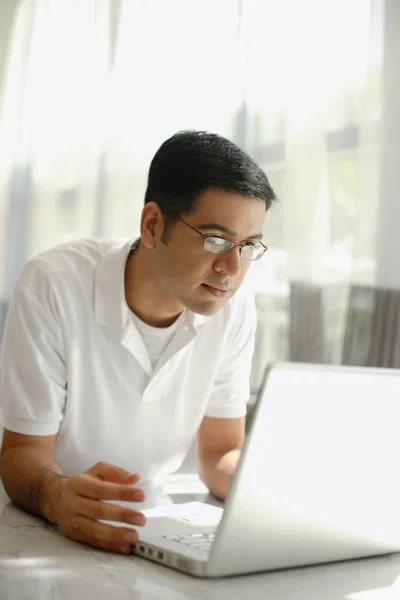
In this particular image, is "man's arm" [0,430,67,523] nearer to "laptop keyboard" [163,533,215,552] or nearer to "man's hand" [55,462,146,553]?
"man's hand" [55,462,146,553]

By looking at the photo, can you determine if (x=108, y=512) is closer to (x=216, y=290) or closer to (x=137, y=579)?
(x=137, y=579)

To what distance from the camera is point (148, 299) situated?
1.67m

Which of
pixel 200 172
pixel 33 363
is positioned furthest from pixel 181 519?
pixel 200 172

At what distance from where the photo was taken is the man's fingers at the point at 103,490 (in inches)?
40.6

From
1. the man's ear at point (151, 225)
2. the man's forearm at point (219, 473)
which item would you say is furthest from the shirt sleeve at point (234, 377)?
the man's ear at point (151, 225)

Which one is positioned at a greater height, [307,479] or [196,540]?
[307,479]

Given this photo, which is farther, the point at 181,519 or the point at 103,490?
the point at 181,519

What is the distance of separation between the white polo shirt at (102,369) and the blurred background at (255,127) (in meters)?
1.54

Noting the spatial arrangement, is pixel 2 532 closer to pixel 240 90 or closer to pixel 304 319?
A: pixel 304 319

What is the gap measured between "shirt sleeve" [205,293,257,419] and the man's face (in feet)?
0.66

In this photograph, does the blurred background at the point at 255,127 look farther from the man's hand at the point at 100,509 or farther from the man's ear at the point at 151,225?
the man's hand at the point at 100,509

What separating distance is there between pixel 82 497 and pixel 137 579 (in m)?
0.20

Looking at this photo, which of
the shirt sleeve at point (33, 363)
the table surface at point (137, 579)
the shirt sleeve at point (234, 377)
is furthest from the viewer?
the shirt sleeve at point (234, 377)

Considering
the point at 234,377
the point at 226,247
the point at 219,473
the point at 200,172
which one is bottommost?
the point at 219,473
